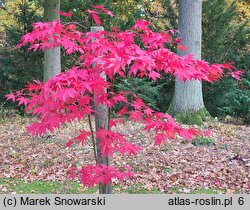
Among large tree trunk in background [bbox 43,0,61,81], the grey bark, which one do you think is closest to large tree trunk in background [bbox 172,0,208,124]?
the grey bark

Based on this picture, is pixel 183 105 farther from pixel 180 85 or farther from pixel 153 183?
pixel 153 183

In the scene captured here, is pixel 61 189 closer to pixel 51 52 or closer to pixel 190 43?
pixel 51 52

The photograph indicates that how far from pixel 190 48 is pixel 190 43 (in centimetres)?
12

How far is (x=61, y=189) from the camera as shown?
4.94 meters

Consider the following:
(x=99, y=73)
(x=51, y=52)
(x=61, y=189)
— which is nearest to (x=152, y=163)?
(x=61, y=189)

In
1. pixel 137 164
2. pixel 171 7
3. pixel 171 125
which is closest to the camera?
pixel 171 125

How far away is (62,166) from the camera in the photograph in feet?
18.8

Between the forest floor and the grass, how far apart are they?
13 mm

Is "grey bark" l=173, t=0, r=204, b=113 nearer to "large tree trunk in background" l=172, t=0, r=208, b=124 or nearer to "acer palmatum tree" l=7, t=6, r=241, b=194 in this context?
"large tree trunk in background" l=172, t=0, r=208, b=124

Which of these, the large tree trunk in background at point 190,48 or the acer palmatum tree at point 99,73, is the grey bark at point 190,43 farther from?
the acer palmatum tree at point 99,73

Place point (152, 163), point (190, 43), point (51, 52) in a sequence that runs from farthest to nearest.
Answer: point (190, 43)
point (51, 52)
point (152, 163)

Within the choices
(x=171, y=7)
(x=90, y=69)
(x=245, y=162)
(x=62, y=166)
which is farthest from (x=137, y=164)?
(x=171, y=7)

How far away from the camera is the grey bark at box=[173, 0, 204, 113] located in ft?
28.4

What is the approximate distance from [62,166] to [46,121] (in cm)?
270
